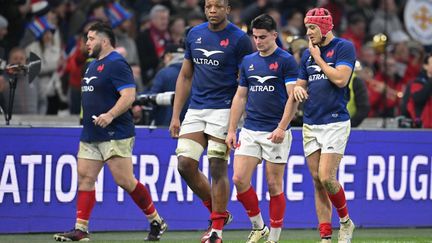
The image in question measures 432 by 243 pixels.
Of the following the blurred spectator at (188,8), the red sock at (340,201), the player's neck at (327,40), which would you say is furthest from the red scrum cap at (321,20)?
the blurred spectator at (188,8)

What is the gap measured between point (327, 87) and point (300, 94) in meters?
0.39

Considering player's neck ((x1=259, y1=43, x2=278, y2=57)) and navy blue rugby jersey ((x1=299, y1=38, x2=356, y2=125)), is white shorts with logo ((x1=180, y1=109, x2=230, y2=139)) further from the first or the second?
navy blue rugby jersey ((x1=299, y1=38, x2=356, y2=125))

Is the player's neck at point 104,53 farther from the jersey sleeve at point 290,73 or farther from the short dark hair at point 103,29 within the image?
the jersey sleeve at point 290,73

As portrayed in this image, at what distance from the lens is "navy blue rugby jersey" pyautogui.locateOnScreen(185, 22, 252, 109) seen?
12.0 metres

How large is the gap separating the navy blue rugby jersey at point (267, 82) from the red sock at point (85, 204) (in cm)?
196

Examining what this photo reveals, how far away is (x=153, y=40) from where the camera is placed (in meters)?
19.5

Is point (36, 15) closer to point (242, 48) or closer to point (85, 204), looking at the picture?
point (85, 204)

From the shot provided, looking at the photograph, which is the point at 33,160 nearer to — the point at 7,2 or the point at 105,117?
the point at 105,117

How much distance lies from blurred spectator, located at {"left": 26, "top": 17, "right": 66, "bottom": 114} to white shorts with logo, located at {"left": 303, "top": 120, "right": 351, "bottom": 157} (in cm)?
707

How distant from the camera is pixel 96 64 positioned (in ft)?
42.4

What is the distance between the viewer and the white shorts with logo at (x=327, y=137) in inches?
466

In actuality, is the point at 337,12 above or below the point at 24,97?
above

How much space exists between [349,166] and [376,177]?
1.24ft

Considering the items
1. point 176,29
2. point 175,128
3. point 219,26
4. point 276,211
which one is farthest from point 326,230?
point 176,29
